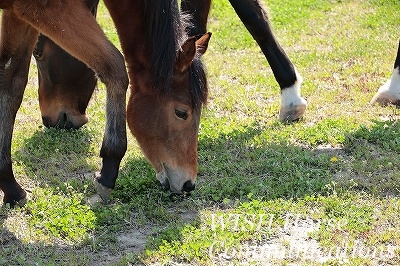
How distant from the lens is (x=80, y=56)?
475 cm

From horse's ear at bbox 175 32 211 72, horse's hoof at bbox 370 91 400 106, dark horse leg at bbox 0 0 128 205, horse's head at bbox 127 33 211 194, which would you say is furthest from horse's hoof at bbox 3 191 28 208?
horse's hoof at bbox 370 91 400 106

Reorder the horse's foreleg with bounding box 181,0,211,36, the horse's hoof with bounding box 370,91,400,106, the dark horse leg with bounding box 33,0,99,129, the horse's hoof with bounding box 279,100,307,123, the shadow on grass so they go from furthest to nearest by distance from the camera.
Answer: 1. the horse's hoof with bounding box 370,91,400,106
2. the horse's hoof with bounding box 279,100,307,123
3. the horse's foreleg with bounding box 181,0,211,36
4. the dark horse leg with bounding box 33,0,99,129
5. the shadow on grass

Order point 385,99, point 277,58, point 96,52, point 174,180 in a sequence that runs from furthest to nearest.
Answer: point 385,99, point 277,58, point 174,180, point 96,52

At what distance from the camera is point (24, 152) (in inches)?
241

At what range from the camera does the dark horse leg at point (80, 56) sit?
469cm

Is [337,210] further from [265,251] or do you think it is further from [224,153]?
[224,153]

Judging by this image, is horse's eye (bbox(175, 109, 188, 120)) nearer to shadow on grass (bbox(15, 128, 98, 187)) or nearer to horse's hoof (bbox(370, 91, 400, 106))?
shadow on grass (bbox(15, 128, 98, 187))

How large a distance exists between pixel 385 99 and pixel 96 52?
347 cm

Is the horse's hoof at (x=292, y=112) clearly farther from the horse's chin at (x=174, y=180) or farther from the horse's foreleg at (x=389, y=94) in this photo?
the horse's chin at (x=174, y=180)

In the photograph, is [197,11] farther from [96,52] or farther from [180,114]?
[96,52]

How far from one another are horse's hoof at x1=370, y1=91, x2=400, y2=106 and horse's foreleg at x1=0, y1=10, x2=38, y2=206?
351cm

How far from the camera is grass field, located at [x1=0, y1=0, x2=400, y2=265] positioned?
4395mm

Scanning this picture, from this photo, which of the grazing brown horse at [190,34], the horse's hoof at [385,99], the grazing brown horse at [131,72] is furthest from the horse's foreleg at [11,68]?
the horse's hoof at [385,99]

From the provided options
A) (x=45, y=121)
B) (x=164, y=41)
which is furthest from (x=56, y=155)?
(x=164, y=41)
